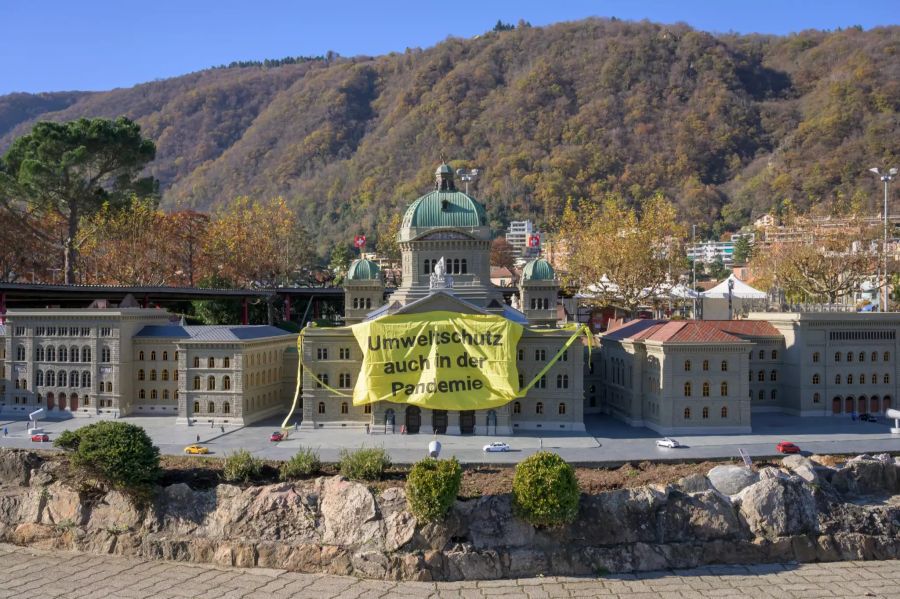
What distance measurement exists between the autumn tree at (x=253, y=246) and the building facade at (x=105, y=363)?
110 ft

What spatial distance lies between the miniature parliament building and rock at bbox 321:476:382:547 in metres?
17.6

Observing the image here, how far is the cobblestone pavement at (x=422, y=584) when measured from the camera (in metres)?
36.1

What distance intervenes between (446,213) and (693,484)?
32550mm

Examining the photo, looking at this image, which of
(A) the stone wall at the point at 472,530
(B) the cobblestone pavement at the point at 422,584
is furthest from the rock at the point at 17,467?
(B) the cobblestone pavement at the point at 422,584

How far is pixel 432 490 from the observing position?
124ft

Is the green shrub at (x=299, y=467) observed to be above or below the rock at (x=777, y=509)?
above

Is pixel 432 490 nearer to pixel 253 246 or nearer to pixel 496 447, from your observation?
pixel 496 447

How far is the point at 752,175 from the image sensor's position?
578ft

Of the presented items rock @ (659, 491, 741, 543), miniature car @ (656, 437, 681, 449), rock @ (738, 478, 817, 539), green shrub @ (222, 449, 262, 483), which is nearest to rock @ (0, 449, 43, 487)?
green shrub @ (222, 449, 262, 483)

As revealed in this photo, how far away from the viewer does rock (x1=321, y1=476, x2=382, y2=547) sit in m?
39.3

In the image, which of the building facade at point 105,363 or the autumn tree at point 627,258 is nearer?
the building facade at point 105,363

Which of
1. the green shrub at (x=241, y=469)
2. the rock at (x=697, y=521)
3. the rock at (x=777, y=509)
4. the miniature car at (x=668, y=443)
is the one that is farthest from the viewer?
the miniature car at (x=668, y=443)

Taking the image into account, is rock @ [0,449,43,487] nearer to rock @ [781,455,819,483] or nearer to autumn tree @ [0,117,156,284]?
rock @ [781,455,819,483]

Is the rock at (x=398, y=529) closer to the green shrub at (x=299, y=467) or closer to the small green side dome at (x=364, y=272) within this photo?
the green shrub at (x=299, y=467)
